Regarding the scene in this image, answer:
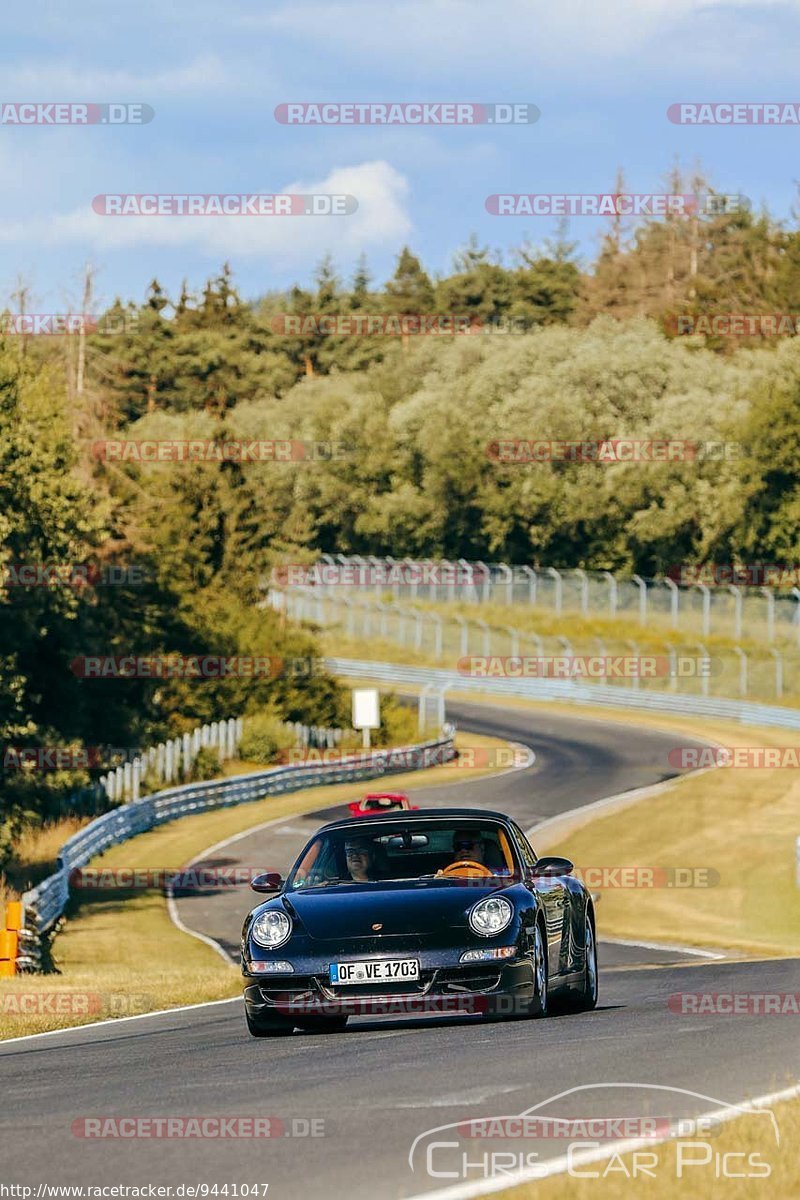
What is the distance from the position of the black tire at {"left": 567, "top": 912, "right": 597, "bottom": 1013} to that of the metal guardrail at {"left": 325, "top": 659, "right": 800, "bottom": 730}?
48.6 m

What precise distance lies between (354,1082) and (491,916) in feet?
7.99

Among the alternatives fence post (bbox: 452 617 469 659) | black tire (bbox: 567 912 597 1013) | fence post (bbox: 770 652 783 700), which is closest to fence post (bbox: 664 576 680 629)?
fence post (bbox: 770 652 783 700)

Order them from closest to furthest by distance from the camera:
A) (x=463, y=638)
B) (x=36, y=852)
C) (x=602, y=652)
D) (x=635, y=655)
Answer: (x=36, y=852), (x=635, y=655), (x=602, y=652), (x=463, y=638)

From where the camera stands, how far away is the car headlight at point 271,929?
478 inches

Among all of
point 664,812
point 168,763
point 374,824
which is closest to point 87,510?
point 168,763

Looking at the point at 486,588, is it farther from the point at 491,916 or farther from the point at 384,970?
the point at 384,970

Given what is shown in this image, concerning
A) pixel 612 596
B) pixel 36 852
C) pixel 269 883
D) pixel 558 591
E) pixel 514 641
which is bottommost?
pixel 36 852

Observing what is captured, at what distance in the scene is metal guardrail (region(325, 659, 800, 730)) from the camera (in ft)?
227

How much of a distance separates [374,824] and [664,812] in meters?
34.4

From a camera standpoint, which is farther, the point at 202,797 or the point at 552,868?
the point at 202,797

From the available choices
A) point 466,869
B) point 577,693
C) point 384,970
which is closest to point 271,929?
point 384,970

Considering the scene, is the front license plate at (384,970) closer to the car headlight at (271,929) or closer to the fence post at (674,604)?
the car headlight at (271,929)

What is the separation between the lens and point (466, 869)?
13.0m

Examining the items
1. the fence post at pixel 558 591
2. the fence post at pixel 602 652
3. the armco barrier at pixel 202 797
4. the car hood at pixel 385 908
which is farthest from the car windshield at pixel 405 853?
the fence post at pixel 558 591
